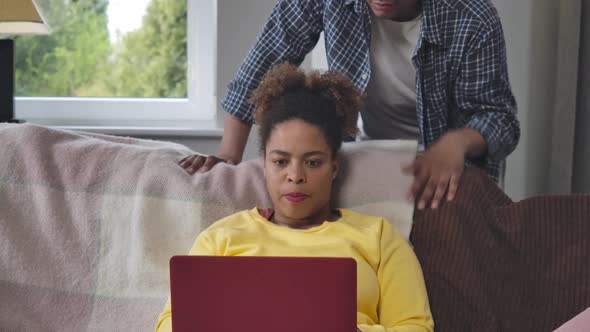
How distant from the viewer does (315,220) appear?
66.1 inches

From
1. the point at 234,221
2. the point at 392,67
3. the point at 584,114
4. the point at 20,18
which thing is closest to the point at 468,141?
the point at 392,67

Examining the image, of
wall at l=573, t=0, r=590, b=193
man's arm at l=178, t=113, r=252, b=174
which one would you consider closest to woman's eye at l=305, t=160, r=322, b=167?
man's arm at l=178, t=113, r=252, b=174

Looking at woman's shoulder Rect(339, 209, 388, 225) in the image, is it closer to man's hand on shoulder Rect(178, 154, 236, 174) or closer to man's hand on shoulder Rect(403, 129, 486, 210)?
man's hand on shoulder Rect(403, 129, 486, 210)

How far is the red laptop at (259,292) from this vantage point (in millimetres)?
1204

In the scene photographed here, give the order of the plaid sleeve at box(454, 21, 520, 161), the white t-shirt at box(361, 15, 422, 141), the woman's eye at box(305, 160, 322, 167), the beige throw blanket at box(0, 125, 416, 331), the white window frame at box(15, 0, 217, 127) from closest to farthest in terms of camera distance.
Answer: the woman's eye at box(305, 160, 322, 167) → the beige throw blanket at box(0, 125, 416, 331) → the plaid sleeve at box(454, 21, 520, 161) → the white t-shirt at box(361, 15, 422, 141) → the white window frame at box(15, 0, 217, 127)

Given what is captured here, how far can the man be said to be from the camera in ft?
6.03

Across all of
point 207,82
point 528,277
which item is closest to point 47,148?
point 528,277

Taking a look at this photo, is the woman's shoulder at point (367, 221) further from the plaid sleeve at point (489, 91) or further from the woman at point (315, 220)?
the plaid sleeve at point (489, 91)

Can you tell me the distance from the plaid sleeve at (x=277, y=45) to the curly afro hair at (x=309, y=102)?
30 cm

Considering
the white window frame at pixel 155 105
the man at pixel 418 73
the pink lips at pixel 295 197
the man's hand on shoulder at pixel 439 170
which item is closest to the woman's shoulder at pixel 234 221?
the pink lips at pixel 295 197

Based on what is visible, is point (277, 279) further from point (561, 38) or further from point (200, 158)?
point (561, 38)

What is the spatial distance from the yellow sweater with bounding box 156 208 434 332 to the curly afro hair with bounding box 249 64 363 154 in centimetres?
16

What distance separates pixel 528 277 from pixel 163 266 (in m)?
Answer: 0.71

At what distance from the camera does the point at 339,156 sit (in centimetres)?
181
